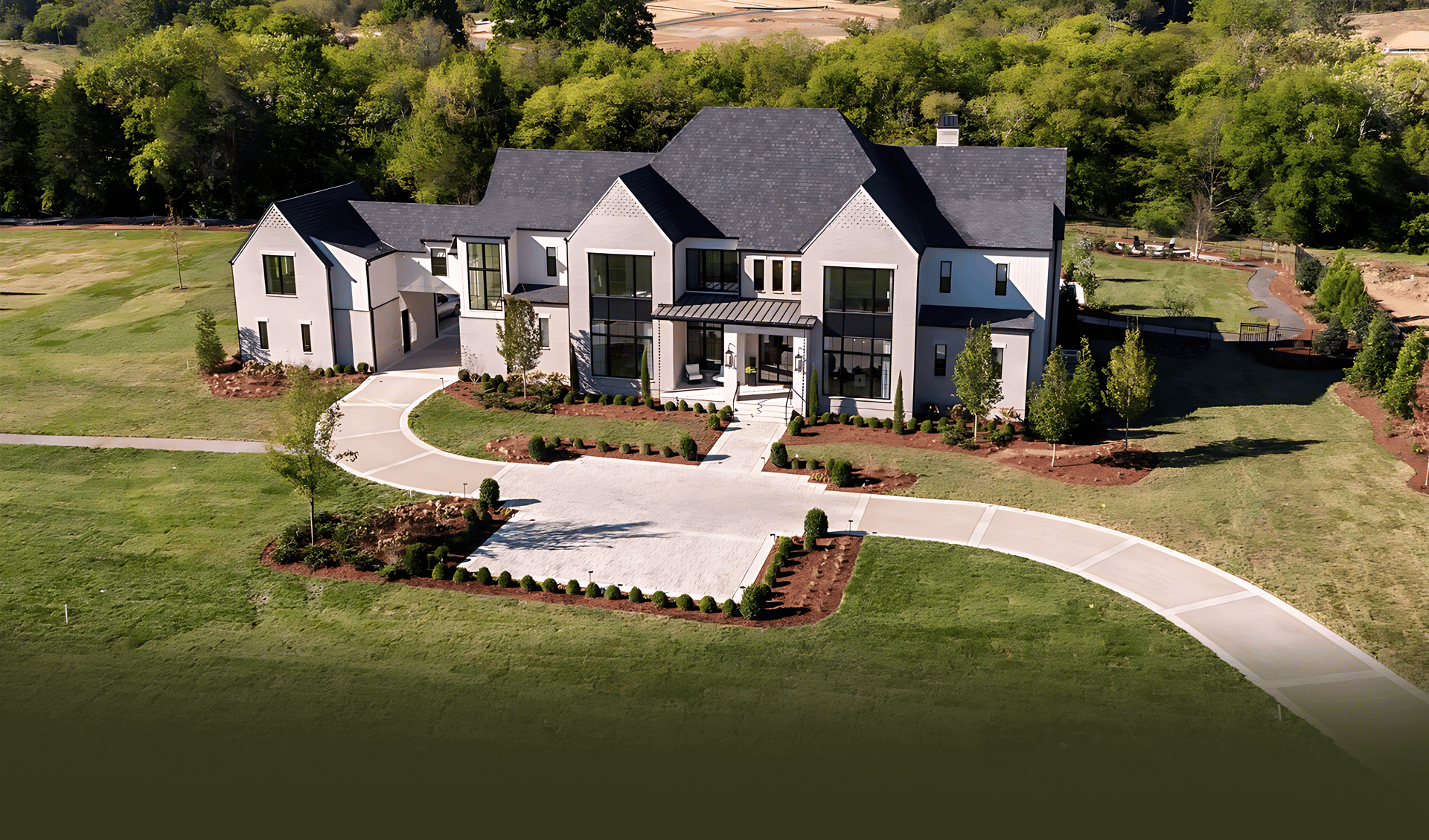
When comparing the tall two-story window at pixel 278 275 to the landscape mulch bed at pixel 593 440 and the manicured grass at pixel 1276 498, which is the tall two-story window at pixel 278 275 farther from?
the manicured grass at pixel 1276 498

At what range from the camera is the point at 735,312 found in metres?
46.0

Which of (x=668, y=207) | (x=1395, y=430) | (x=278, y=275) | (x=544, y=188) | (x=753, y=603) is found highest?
(x=544, y=188)

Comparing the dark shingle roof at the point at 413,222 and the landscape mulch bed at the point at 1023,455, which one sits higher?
the dark shingle roof at the point at 413,222

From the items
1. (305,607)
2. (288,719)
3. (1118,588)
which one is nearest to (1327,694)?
(1118,588)

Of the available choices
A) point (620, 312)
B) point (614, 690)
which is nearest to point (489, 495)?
point (614, 690)

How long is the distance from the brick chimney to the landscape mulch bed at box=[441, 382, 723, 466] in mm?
17489

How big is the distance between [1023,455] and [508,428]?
65.1ft

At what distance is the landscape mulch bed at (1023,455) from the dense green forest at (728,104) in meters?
45.6

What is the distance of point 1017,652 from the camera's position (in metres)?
27.3

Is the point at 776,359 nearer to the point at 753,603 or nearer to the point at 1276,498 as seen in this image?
the point at 753,603

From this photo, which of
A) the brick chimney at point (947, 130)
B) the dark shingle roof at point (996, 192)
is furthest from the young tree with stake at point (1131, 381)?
the brick chimney at point (947, 130)

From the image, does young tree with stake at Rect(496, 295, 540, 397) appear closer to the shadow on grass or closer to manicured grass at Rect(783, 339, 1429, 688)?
manicured grass at Rect(783, 339, 1429, 688)

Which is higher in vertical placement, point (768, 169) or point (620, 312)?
point (768, 169)

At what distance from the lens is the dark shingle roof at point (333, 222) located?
5119 cm
